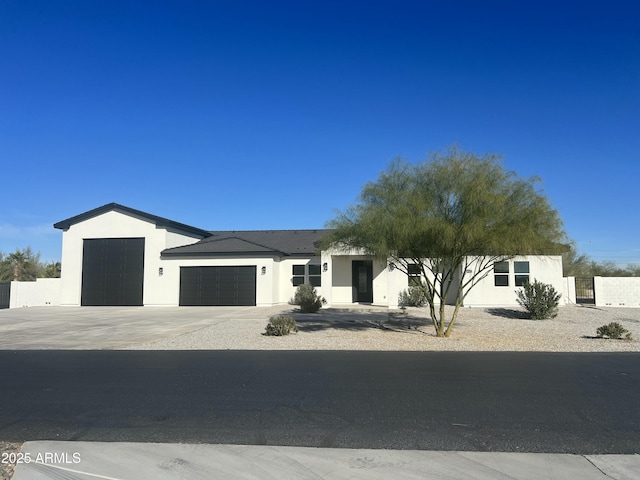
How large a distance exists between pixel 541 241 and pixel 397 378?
Answer: 7.21 m

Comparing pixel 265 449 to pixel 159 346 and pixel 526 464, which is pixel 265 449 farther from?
pixel 159 346

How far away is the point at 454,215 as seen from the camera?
1440 cm

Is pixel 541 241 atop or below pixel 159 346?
atop

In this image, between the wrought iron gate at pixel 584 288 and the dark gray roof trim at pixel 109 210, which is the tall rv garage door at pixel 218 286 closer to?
the dark gray roof trim at pixel 109 210

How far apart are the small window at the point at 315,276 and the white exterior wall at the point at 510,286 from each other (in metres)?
8.75

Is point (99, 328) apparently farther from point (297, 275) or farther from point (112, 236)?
point (112, 236)

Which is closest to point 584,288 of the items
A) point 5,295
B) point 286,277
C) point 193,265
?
point 286,277

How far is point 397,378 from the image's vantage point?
9.38m

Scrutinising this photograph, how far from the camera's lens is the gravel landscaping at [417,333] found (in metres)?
14.0

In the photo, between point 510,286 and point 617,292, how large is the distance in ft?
19.8

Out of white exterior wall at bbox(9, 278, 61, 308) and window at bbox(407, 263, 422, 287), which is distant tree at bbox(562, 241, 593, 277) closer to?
window at bbox(407, 263, 422, 287)

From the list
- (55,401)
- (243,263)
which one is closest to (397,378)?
(55,401)

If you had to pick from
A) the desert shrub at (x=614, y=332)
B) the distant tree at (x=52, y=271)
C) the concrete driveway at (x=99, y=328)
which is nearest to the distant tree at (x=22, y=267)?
the distant tree at (x=52, y=271)

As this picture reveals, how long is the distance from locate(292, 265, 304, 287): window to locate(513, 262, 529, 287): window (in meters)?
12.3
